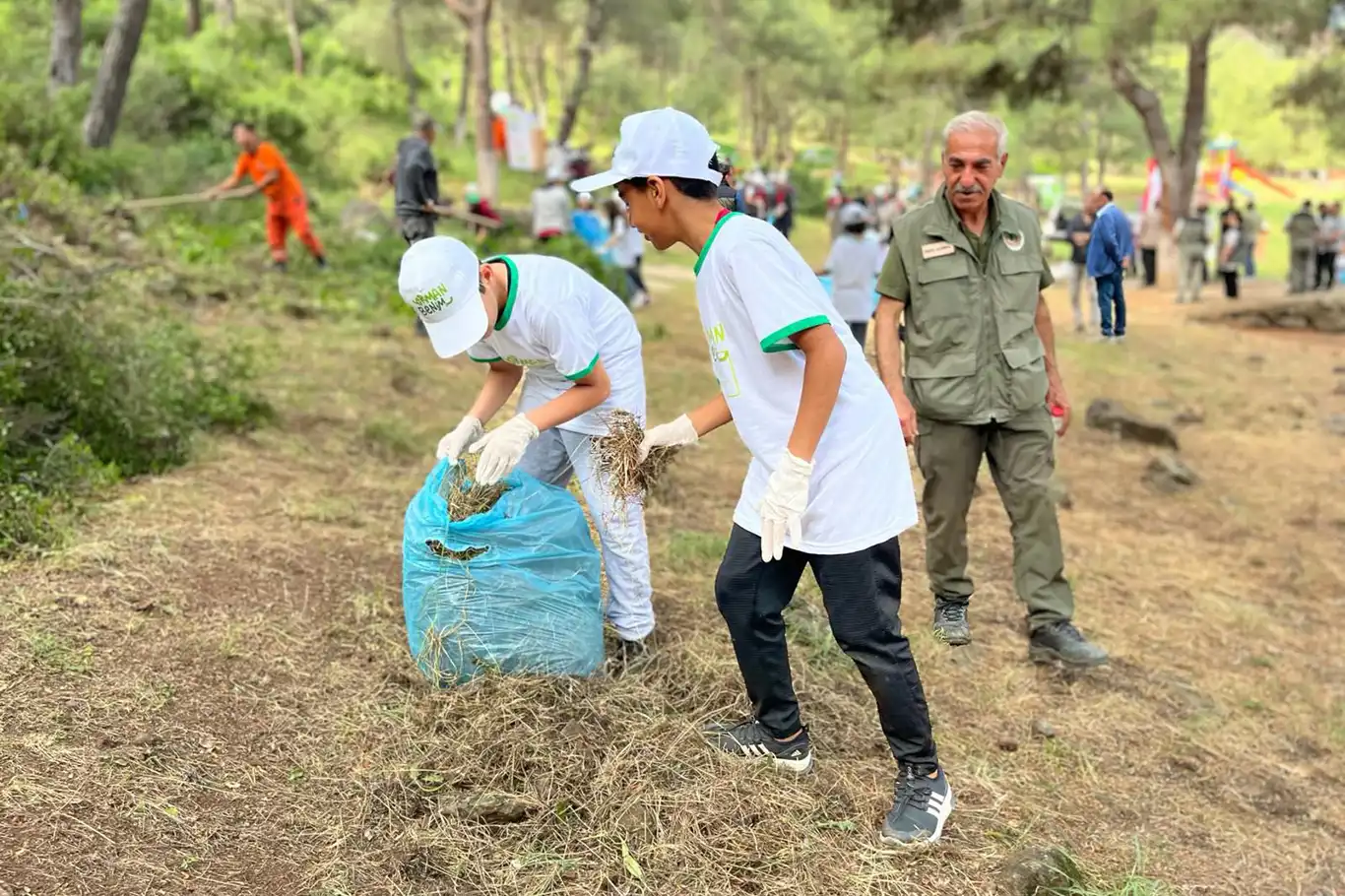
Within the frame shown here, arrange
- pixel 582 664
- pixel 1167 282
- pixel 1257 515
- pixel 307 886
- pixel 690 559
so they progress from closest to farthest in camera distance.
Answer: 1. pixel 307 886
2. pixel 582 664
3. pixel 690 559
4. pixel 1257 515
5. pixel 1167 282

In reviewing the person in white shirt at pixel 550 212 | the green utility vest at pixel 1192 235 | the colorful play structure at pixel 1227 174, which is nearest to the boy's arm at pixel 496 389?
the person in white shirt at pixel 550 212

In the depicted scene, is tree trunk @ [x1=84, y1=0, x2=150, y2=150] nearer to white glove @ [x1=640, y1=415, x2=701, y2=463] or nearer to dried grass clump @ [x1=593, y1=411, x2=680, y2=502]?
dried grass clump @ [x1=593, y1=411, x2=680, y2=502]

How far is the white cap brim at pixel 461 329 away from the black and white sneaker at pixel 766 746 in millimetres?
1118

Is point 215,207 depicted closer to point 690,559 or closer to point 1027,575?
point 690,559

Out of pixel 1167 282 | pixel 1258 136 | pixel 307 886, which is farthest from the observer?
pixel 1258 136

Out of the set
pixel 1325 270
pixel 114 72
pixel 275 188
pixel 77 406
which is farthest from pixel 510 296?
pixel 1325 270

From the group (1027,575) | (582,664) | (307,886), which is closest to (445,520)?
(582,664)

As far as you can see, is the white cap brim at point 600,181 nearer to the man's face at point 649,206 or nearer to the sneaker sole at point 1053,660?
the man's face at point 649,206

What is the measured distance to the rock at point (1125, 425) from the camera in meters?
6.91

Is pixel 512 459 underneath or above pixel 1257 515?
above

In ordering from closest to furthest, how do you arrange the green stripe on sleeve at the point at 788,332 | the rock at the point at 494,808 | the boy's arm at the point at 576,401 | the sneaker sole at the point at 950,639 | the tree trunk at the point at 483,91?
the green stripe on sleeve at the point at 788,332 < the rock at the point at 494,808 < the boy's arm at the point at 576,401 < the sneaker sole at the point at 950,639 < the tree trunk at the point at 483,91

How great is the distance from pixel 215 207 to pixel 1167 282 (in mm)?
11249

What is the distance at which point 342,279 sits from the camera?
9.12 m

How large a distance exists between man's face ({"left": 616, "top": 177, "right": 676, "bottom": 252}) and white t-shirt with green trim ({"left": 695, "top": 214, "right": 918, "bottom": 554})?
0.35ft
